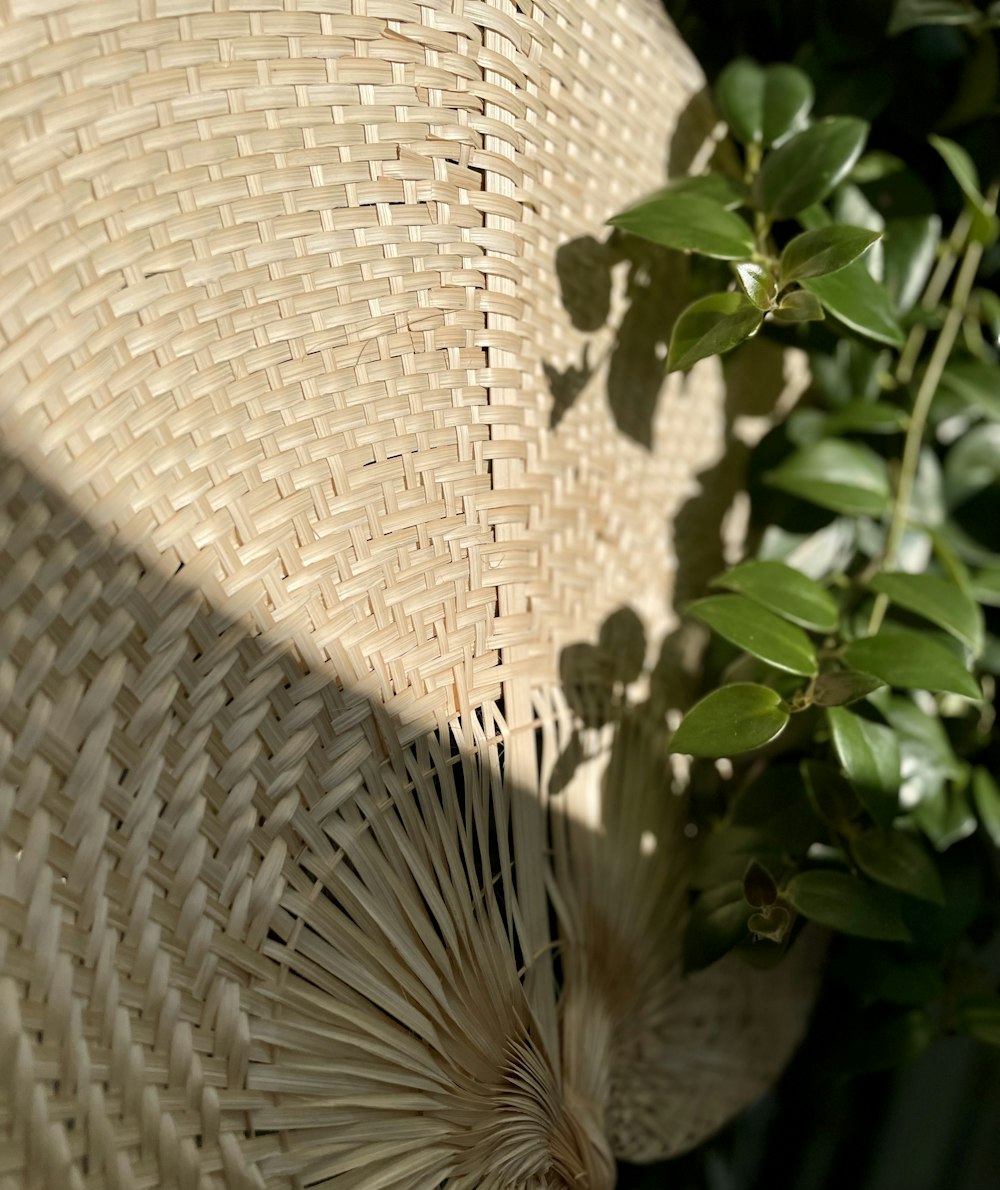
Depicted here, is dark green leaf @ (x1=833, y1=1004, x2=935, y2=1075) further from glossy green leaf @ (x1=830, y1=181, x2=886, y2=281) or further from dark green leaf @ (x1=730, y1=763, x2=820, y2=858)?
glossy green leaf @ (x1=830, y1=181, x2=886, y2=281)

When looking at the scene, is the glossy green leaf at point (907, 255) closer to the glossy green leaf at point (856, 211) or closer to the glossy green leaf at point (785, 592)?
the glossy green leaf at point (856, 211)

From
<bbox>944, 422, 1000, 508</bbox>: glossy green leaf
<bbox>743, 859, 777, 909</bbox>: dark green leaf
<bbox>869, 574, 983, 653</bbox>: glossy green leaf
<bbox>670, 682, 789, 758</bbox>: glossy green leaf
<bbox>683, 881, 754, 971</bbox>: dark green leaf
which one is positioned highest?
<bbox>944, 422, 1000, 508</bbox>: glossy green leaf

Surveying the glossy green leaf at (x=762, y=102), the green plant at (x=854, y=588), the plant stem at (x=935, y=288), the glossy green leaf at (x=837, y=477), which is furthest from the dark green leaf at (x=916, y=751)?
the glossy green leaf at (x=762, y=102)

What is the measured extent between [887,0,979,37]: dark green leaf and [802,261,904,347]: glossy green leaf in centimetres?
17

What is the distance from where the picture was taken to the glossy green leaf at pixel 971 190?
0.61 m

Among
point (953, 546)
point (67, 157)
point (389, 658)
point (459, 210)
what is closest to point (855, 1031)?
point (953, 546)

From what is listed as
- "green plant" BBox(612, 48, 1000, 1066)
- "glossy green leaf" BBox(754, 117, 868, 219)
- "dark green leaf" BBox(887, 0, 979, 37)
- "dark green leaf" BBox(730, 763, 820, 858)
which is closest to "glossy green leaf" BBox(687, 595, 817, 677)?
"green plant" BBox(612, 48, 1000, 1066)

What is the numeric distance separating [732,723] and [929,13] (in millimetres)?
434

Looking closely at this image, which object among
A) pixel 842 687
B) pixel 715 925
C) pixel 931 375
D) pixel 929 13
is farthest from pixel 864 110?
pixel 715 925

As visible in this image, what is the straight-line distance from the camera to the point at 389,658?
0.47 metres

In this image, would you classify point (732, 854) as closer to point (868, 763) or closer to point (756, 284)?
point (868, 763)

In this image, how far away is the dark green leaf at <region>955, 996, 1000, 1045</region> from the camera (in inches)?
26.0

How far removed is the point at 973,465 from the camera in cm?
74

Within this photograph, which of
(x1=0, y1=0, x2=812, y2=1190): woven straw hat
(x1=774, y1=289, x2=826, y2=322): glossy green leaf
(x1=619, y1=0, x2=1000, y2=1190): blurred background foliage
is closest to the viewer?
(x1=0, y1=0, x2=812, y2=1190): woven straw hat
